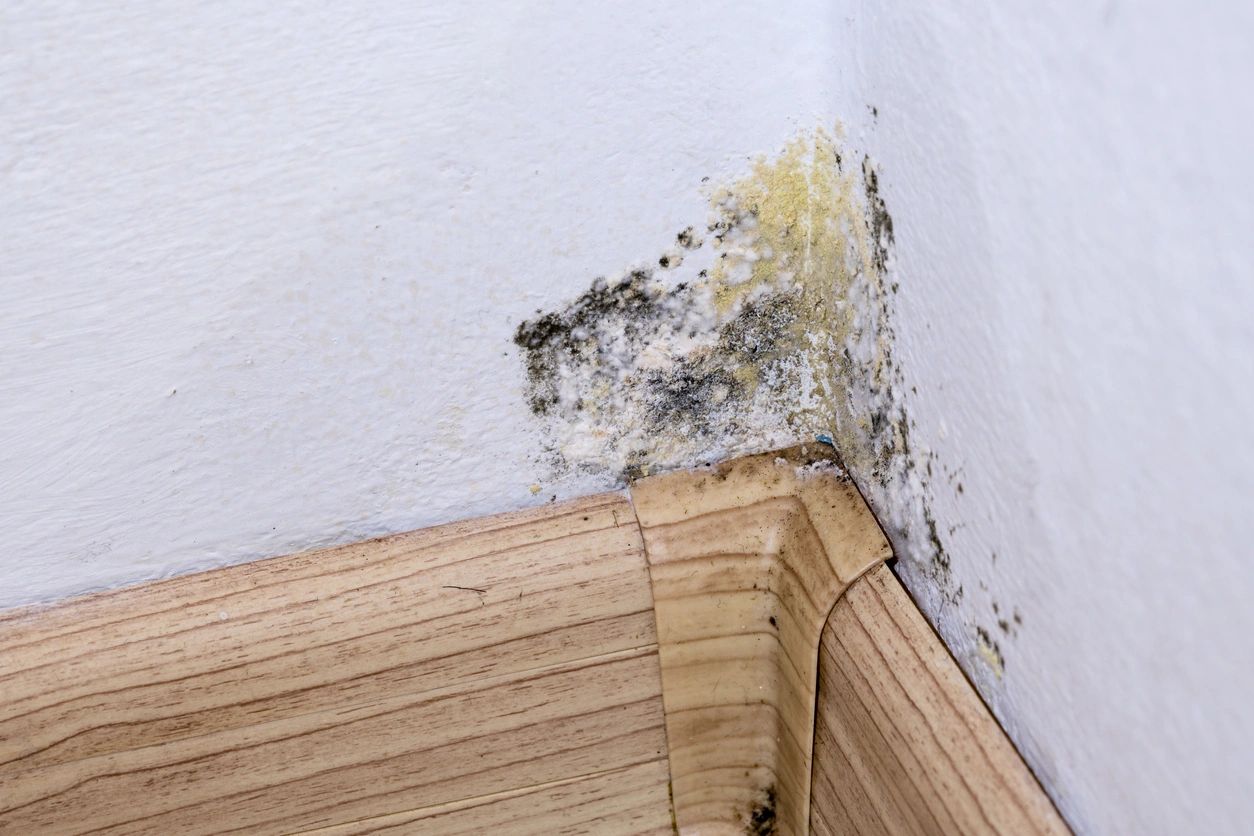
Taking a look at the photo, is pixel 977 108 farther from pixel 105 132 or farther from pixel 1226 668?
pixel 105 132

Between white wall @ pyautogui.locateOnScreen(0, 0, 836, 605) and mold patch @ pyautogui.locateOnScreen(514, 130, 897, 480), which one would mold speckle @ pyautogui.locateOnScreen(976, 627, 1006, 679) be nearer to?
mold patch @ pyautogui.locateOnScreen(514, 130, 897, 480)

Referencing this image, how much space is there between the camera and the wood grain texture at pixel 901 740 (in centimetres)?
40

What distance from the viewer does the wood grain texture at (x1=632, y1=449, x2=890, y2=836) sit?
0.53m

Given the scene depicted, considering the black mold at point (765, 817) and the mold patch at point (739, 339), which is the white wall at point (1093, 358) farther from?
the black mold at point (765, 817)

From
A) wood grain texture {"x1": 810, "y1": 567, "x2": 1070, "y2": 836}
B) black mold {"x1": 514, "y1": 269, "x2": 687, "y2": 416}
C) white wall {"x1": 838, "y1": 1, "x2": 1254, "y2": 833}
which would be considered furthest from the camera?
black mold {"x1": 514, "y1": 269, "x2": 687, "y2": 416}

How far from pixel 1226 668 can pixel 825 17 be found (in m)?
0.34

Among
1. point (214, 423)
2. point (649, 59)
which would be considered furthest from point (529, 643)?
point (649, 59)

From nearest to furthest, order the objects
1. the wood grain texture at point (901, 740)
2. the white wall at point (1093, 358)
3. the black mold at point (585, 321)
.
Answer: the white wall at point (1093, 358) < the wood grain texture at point (901, 740) < the black mold at point (585, 321)

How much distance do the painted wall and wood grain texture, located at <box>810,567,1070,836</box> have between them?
17 mm

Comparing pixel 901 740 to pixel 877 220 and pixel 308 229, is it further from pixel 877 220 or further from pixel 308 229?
pixel 308 229

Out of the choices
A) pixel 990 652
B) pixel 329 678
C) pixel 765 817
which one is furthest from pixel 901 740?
pixel 329 678

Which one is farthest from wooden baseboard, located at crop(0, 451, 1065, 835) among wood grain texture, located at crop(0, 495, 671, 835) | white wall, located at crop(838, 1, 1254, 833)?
white wall, located at crop(838, 1, 1254, 833)

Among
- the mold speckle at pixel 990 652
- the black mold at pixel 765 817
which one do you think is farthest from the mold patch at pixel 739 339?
the black mold at pixel 765 817

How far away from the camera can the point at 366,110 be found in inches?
16.9
